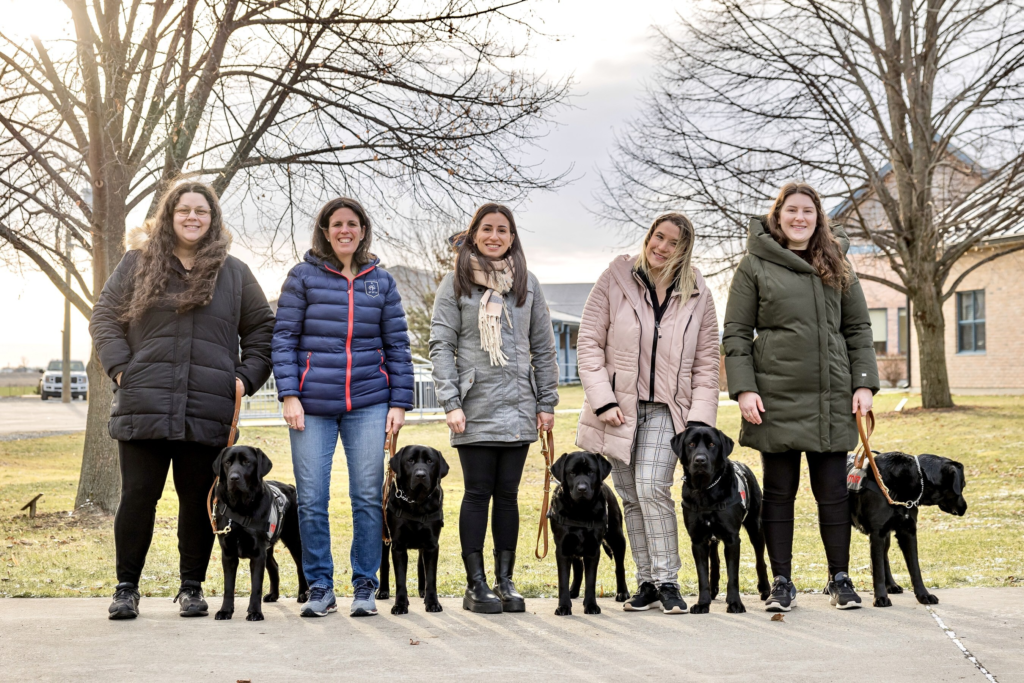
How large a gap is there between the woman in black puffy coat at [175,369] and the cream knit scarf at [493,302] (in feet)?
3.97

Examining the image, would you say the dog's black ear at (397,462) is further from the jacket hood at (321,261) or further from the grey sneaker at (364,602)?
the jacket hood at (321,261)

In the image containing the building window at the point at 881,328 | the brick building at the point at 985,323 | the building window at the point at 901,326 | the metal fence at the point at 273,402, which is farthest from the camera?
the building window at the point at 881,328

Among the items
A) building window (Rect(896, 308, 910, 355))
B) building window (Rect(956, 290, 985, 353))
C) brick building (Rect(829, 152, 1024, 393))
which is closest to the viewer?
brick building (Rect(829, 152, 1024, 393))

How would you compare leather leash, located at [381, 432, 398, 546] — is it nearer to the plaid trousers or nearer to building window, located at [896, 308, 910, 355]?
the plaid trousers

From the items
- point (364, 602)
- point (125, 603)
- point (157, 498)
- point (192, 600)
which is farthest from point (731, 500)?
point (125, 603)

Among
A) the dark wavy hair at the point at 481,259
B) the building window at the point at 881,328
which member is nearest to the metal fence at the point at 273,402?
the dark wavy hair at the point at 481,259

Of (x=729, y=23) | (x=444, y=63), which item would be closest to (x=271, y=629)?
(x=444, y=63)

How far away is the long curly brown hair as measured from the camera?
4.68m

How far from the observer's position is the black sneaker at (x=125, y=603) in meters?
4.68

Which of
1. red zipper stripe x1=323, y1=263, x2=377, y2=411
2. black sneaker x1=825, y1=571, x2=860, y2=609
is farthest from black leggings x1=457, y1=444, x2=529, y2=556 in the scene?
black sneaker x1=825, y1=571, x2=860, y2=609

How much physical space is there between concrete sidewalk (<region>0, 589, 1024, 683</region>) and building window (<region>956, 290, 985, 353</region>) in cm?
2321

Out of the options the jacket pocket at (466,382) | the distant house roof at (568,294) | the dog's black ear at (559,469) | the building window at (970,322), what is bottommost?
the dog's black ear at (559,469)

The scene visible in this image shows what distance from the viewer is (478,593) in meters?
4.87

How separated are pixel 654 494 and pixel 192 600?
2448 millimetres
